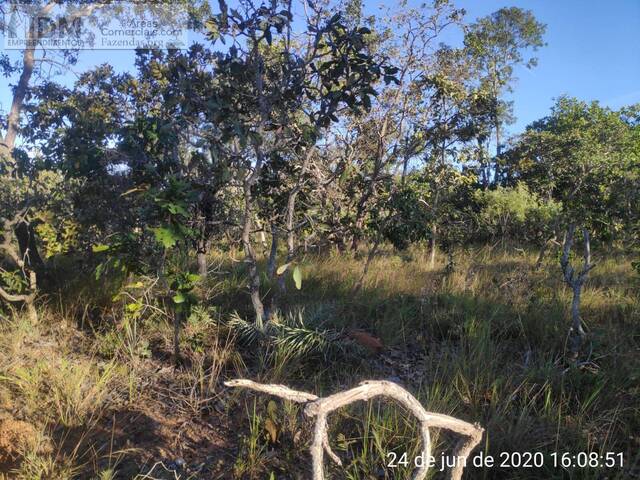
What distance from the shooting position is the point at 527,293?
16.3 feet

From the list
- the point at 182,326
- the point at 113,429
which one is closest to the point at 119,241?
the point at 182,326

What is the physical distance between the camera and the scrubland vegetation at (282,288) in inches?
102

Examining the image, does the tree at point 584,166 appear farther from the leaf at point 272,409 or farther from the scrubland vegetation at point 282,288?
the leaf at point 272,409

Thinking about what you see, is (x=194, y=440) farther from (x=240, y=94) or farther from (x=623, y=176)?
(x=623, y=176)

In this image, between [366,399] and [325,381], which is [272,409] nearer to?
[325,381]

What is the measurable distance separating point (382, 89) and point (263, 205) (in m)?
2.70

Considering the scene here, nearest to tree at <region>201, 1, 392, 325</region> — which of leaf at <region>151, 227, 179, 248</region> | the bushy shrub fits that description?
leaf at <region>151, 227, 179, 248</region>

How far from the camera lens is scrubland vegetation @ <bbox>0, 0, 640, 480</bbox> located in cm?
259

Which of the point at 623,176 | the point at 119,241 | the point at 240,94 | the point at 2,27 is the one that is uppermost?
the point at 2,27

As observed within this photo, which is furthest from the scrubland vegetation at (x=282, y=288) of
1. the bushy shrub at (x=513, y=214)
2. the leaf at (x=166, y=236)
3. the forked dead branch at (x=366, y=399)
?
the bushy shrub at (x=513, y=214)

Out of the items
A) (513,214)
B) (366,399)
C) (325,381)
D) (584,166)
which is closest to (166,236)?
(325,381)

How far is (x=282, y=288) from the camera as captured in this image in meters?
4.60

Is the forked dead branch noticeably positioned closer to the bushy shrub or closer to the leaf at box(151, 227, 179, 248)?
the leaf at box(151, 227, 179, 248)

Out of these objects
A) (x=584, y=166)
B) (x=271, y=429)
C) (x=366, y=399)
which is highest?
(x=584, y=166)
